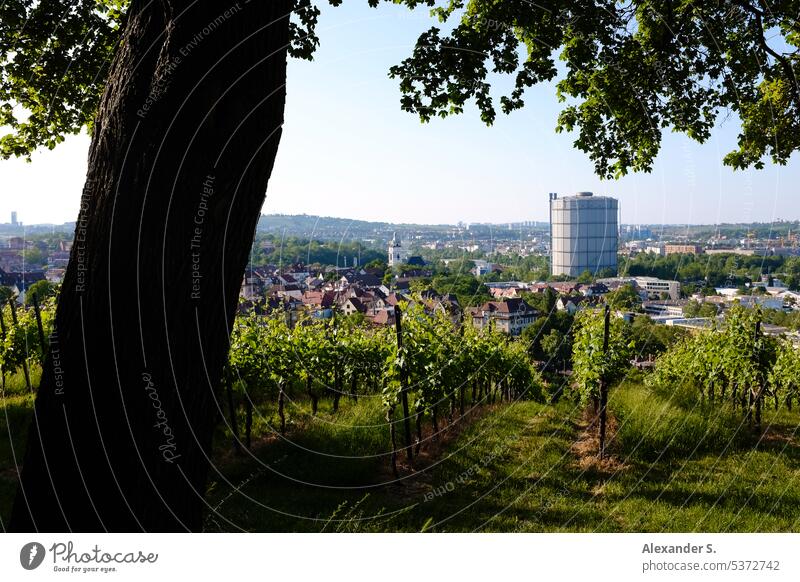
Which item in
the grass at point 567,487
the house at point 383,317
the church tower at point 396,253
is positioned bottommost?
the grass at point 567,487

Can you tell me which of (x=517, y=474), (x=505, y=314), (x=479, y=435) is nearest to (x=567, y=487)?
(x=517, y=474)

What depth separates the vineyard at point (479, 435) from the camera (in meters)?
6.01

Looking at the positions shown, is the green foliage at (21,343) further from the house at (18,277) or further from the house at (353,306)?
the house at (353,306)

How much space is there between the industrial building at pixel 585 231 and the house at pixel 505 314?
1.03 metres

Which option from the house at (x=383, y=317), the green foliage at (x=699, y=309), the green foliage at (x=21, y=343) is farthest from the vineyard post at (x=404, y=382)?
the green foliage at (x=21, y=343)

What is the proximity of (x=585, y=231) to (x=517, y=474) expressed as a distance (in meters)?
2.88

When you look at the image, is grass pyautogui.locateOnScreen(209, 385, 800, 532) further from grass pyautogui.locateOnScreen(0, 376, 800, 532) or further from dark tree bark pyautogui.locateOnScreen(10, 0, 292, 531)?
dark tree bark pyautogui.locateOnScreen(10, 0, 292, 531)

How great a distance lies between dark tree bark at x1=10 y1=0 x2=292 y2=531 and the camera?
96.7 inches

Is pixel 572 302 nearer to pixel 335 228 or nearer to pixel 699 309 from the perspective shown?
pixel 699 309

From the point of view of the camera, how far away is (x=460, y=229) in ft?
21.8

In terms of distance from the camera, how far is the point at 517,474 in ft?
22.8

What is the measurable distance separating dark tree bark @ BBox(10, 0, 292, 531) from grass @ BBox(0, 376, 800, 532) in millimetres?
2717

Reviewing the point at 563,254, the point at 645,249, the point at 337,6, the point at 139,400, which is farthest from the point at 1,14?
the point at 645,249

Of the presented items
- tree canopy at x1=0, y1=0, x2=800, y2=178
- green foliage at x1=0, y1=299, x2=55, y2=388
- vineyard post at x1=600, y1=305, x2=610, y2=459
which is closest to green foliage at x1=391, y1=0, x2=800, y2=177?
tree canopy at x1=0, y1=0, x2=800, y2=178
